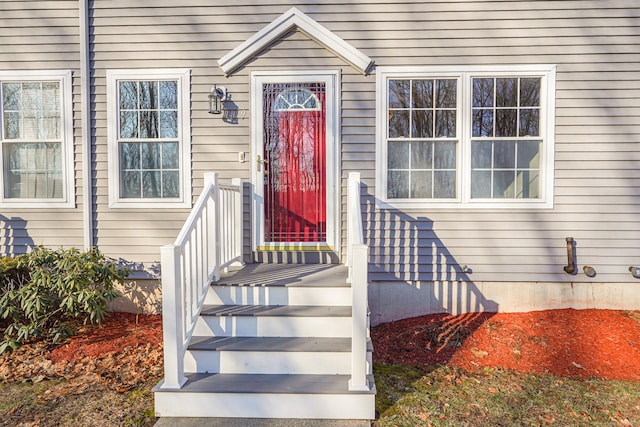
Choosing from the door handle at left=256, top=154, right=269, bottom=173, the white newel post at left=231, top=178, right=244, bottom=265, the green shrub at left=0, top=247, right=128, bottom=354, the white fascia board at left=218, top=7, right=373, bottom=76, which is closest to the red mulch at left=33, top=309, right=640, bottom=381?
the green shrub at left=0, top=247, right=128, bottom=354

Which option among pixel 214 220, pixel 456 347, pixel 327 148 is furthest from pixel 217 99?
pixel 456 347

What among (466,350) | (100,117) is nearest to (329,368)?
(466,350)

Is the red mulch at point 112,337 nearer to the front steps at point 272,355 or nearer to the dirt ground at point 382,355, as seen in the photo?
the dirt ground at point 382,355

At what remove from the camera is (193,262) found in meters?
3.20

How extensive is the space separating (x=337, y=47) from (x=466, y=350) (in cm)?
333

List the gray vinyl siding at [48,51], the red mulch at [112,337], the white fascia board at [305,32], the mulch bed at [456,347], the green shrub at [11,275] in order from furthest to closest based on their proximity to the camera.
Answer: the gray vinyl siding at [48,51], the white fascia board at [305,32], the green shrub at [11,275], the red mulch at [112,337], the mulch bed at [456,347]

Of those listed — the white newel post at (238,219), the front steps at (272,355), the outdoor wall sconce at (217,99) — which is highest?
the outdoor wall sconce at (217,99)

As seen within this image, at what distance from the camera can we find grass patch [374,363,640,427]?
2.70 meters

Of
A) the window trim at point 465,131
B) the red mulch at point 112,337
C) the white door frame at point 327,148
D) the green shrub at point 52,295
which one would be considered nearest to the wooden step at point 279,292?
the red mulch at point 112,337

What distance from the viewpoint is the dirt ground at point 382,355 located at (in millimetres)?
2840

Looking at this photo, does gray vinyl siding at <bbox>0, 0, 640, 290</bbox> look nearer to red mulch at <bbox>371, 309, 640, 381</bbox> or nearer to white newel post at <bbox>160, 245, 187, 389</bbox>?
red mulch at <bbox>371, 309, 640, 381</bbox>

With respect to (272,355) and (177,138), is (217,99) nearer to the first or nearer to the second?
(177,138)

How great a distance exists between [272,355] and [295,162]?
7.64ft

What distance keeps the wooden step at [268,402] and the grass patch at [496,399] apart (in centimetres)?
25
